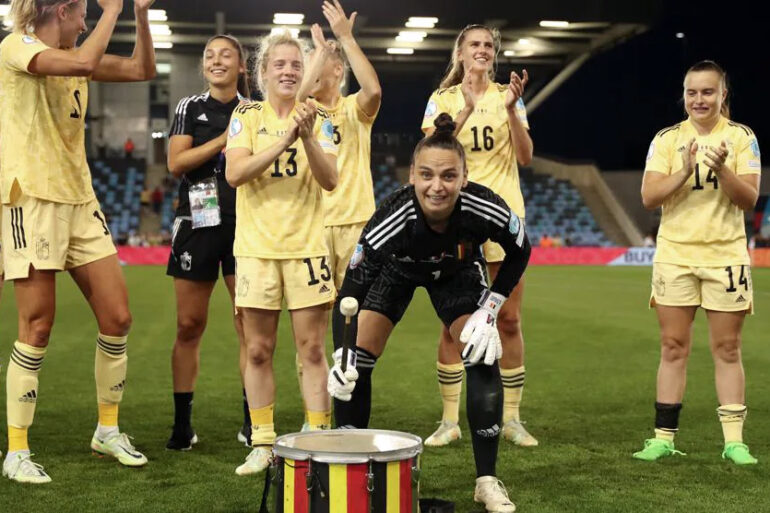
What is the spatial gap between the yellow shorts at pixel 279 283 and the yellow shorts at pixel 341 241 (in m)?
0.77

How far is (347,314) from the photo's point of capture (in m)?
4.05

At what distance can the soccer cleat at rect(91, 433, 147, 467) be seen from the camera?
527 cm

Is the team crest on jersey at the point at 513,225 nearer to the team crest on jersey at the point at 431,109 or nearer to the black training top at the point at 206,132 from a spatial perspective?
the team crest on jersey at the point at 431,109

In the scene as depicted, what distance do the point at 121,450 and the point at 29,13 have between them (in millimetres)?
2247

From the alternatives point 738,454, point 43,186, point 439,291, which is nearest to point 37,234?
point 43,186

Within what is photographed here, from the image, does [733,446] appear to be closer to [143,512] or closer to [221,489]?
[221,489]

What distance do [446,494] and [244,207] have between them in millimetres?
1720

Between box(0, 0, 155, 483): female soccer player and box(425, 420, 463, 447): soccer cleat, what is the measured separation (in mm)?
1913

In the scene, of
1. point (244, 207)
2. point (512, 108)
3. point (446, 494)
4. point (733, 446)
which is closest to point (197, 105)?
point (244, 207)

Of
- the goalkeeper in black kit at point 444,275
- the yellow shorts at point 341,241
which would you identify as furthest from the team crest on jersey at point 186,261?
the goalkeeper in black kit at point 444,275

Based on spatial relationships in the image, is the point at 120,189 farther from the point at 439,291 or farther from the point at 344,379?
the point at 344,379

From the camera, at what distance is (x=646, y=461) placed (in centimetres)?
545

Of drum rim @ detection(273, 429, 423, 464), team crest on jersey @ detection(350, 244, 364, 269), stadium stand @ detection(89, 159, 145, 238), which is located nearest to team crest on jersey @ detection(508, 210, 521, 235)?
team crest on jersey @ detection(350, 244, 364, 269)

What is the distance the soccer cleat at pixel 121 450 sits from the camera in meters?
5.27
